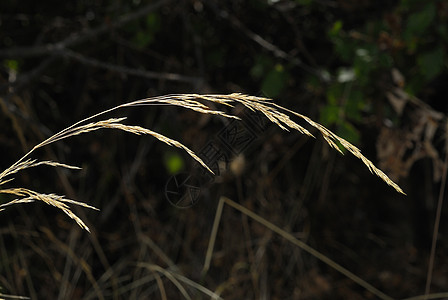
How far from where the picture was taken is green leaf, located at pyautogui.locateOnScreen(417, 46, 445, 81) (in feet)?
6.76

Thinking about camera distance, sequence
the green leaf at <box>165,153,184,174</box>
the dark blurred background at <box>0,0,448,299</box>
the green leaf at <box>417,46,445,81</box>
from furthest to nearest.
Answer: the green leaf at <box>165,153,184,174</box>
the dark blurred background at <box>0,0,448,299</box>
the green leaf at <box>417,46,445,81</box>

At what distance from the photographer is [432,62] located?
2.08 metres

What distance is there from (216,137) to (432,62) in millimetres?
700

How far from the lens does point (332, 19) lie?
8.37 feet

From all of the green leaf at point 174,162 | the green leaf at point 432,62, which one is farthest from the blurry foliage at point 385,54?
the green leaf at point 174,162

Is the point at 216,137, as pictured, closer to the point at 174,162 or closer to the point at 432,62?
the point at 174,162

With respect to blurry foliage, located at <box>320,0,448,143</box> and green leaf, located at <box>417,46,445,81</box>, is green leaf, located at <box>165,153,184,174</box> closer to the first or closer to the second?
blurry foliage, located at <box>320,0,448,143</box>

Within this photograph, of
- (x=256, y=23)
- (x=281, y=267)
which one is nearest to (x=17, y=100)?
(x=256, y=23)

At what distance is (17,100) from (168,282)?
0.81 meters

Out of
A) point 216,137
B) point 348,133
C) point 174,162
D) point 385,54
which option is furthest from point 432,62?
point 174,162

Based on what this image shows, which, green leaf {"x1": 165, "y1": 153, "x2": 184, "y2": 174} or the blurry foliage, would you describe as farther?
green leaf {"x1": 165, "y1": 153, "x2": 184, "y2": 174}

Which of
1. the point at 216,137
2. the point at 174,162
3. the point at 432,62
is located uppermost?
the point at 432,62

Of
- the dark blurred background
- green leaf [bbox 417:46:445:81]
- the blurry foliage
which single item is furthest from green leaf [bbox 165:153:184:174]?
green leaf [bbox 417:46:445:81]

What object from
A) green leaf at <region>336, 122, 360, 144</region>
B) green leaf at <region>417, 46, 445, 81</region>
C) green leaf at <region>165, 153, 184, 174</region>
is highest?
green leaf at <region>417, 46, 445, 81</region>
